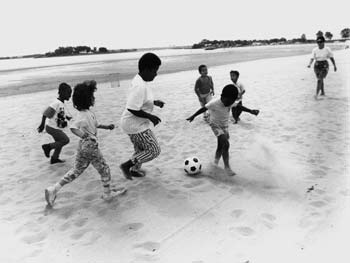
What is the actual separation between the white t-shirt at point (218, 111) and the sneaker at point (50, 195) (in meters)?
2.53

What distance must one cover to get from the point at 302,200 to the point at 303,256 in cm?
120

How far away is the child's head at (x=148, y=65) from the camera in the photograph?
4551 mm

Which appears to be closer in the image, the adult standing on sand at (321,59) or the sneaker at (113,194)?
the sneaker at (113,194)

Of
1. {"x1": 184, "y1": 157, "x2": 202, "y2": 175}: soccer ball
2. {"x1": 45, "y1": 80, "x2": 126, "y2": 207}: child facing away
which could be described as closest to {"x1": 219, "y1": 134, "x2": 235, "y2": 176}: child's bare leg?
{"x1": 184, "y1": 157, "x2": 202, "y2": 175}: soccer ball

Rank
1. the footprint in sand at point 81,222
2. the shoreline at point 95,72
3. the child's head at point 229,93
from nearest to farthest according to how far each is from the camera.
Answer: the footprint in sand at point 81,222 → the child's head at point 229,93 → the shoreline at point 95,72

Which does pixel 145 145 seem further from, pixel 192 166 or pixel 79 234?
pixel 79 234

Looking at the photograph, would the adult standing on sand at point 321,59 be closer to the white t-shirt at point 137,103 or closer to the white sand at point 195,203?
the white sand at point 195,203

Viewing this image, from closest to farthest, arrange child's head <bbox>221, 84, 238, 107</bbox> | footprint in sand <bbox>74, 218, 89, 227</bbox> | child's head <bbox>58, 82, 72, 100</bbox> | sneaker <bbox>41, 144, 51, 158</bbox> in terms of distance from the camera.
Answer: footprint in sand <bbox>74, 218, 89, 227</bbox>
child's head <bbox>221, 84, 238, 107</bbox>
child's head <bbox>58, 82, 72, 100</bbox>
sneaker <bbox>41, 144, 51, 158</bbox>

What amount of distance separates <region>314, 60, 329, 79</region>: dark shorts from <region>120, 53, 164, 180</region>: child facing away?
7.67 metres

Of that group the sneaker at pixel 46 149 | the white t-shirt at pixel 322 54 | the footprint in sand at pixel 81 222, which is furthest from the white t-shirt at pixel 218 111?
the white t-shirt at pixel 322 54

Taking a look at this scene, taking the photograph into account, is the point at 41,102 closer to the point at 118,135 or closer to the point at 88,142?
the point at 118,135

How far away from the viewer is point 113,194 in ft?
15.3

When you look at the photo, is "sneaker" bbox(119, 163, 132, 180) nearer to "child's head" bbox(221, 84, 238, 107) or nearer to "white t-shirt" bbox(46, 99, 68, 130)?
"white t-shirt" bbox(46, 99, 68, 130)

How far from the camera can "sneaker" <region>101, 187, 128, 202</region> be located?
15.0ft
